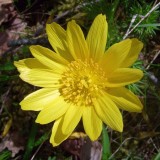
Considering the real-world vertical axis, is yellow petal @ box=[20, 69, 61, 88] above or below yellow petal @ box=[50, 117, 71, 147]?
above

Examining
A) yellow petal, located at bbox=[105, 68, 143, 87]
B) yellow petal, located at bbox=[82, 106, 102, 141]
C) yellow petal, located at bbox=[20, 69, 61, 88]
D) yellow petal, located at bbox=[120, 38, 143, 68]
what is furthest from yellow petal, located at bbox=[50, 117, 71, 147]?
yellow petal, located at bbox=[120, 38, 143, 68]

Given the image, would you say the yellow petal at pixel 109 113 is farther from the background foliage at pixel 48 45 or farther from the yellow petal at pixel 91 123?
the background foliage at pixel 48 45

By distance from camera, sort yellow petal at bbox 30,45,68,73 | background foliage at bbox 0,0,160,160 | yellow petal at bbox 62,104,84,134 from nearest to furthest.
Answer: yellow petal at bbox 62,104,84,134 < yellow petal at bbox 30,45,68,73 < background foliage at bbox 0,0,160,160

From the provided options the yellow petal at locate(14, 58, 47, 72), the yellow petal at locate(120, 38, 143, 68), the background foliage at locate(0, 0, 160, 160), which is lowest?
the background foliage at locate(0, 0, 160, 160)

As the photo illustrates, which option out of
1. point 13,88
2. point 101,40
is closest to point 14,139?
point 13,88

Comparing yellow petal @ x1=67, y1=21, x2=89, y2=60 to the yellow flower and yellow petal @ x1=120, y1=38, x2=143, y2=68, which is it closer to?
the yellow flower

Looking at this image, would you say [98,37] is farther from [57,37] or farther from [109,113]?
[109,113]
